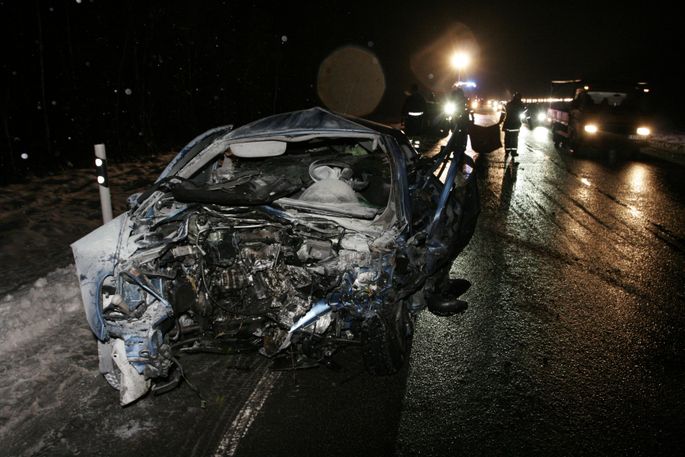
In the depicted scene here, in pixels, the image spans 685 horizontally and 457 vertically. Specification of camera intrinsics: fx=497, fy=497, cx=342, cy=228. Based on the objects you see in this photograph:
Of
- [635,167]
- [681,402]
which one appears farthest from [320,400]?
[635,167]

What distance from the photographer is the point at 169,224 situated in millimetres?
3557

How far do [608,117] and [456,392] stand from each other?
47.8 ft

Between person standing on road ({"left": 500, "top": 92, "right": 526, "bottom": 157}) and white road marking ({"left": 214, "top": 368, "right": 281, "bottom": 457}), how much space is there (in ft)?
35.2

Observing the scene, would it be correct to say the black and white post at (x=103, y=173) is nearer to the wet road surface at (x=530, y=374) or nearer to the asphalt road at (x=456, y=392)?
the asphalt road at (x=456, y=392)

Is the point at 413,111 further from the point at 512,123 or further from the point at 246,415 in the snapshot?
the point at 246,415

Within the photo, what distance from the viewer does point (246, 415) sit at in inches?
126

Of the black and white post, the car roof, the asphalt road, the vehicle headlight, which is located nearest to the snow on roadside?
the asphalt road

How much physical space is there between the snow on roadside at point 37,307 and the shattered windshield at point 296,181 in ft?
5.69

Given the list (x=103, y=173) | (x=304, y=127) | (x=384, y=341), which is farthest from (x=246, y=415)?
(x=103, y=173)

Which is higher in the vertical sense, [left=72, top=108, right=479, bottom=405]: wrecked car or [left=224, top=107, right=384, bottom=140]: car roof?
[left=224, top=107, right=384, bottom=140]: car roof

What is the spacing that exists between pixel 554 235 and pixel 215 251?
5.32 meters

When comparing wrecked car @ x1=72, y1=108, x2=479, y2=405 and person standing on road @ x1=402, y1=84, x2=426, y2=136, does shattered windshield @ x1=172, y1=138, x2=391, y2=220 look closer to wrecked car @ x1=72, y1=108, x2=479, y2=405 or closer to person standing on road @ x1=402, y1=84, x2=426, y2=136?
wrecked car @ x1=72, y1=108, x2=479, y2=405

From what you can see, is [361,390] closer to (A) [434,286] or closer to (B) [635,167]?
(A) [434,286]

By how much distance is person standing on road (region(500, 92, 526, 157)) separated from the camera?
12734mm
